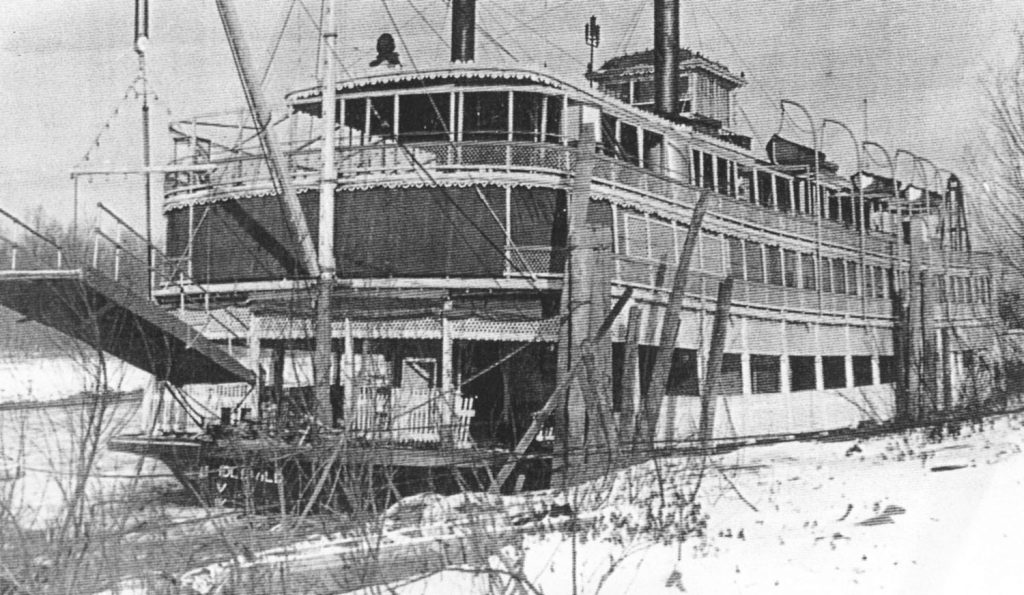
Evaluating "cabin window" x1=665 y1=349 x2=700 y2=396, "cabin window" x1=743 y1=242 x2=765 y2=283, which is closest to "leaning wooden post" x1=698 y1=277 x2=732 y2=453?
"cabin window" x1=665 y1=349 x2=700 y2=396

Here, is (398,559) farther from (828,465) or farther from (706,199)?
(706,199)

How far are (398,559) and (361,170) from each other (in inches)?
374

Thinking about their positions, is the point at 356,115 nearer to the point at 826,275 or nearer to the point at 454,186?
the point at 454,186

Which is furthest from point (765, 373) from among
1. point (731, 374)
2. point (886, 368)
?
point (886, 368)

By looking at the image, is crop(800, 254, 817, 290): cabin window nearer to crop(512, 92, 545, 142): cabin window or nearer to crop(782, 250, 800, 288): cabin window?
crop(782, 250, 800, 288): cabin window

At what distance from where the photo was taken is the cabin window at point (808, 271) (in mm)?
26531

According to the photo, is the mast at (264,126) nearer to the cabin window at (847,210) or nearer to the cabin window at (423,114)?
the cabin window at (423,114)

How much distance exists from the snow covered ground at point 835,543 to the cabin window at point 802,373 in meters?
14.5

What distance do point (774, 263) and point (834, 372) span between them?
695cm

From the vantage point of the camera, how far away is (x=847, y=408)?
89.7 feet

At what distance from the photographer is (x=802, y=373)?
1097 inches

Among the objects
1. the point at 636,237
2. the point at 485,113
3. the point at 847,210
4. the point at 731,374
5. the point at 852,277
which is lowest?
the point at 731,374

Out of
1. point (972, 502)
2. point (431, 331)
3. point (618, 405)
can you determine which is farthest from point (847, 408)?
point (972, 502)

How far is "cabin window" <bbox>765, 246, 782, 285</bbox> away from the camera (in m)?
24.7
